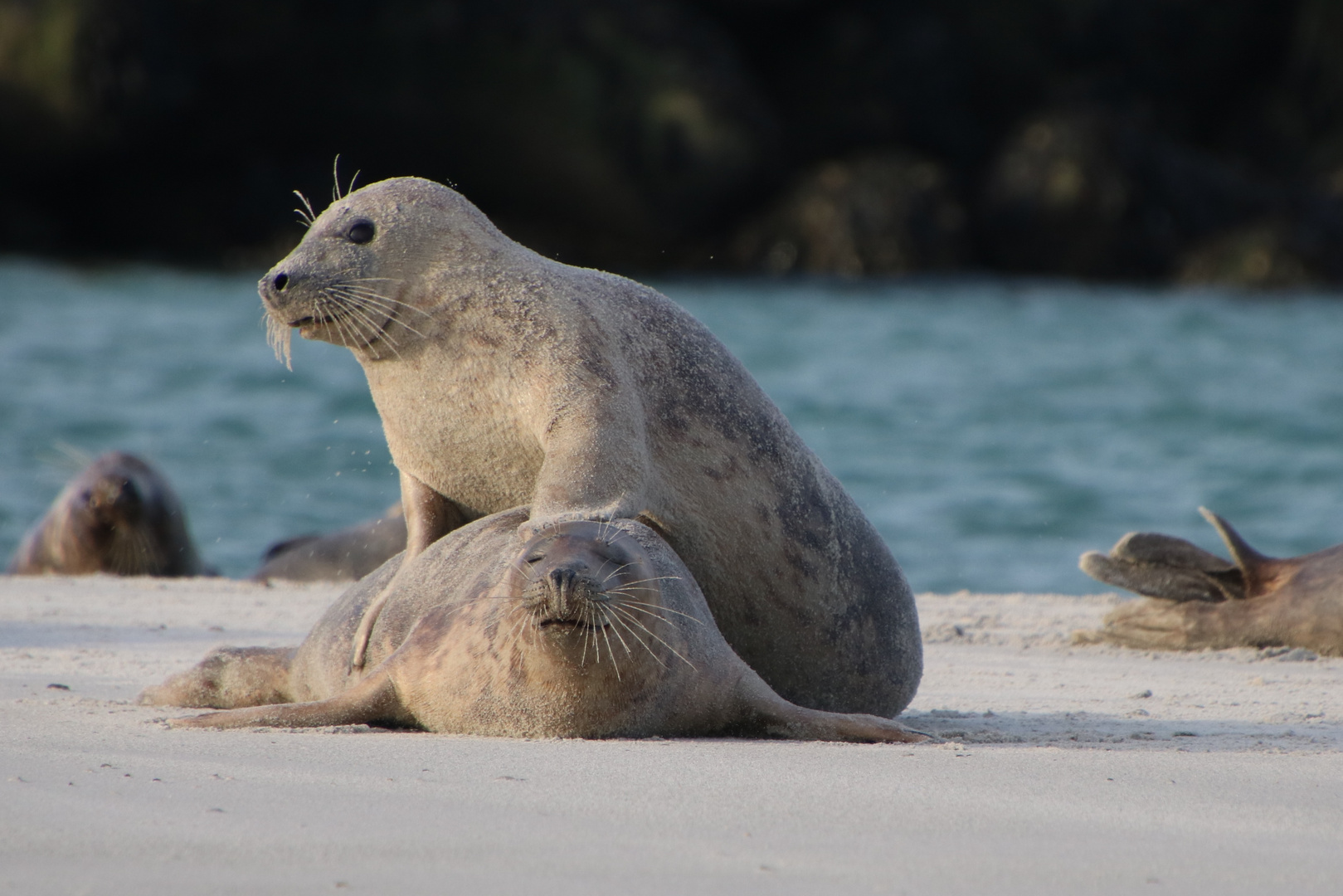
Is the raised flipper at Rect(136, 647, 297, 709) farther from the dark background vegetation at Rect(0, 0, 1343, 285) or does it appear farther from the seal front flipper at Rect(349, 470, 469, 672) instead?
the dark background vegetation at Rect(0, 0, 1343, 285)

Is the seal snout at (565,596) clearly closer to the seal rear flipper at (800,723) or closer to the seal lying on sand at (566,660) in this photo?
the seal lying on sand at (566,660)

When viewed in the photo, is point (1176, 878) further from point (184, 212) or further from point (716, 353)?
point (184, 212)

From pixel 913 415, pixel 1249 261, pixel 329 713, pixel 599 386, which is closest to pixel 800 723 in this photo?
pixel 599 386

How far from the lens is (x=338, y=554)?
8.48 metres

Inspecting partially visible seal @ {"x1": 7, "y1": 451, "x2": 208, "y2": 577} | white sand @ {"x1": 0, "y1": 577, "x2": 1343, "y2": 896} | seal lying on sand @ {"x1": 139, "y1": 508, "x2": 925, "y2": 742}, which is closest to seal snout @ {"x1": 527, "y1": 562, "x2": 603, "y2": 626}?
seal lying on sand @ {"x1": 139, "y1": 508, "x2": 925, "y2": 742}

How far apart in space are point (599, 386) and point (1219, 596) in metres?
3.24

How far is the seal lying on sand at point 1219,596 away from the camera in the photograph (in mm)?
5820

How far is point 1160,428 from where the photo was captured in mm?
15266

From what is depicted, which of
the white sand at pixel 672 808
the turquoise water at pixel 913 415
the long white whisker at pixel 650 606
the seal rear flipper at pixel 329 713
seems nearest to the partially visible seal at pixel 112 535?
the turquoise water at pixel 913 415

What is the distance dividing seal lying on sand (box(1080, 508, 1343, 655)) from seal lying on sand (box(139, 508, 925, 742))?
8.26 feet

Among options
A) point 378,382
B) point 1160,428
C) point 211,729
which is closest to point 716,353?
point 378,382

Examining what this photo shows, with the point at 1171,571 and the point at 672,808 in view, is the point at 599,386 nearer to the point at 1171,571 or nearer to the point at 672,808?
the point at 672,808

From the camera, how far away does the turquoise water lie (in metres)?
11.5

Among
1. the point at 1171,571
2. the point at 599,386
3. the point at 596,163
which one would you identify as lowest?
the point at 1171,571
